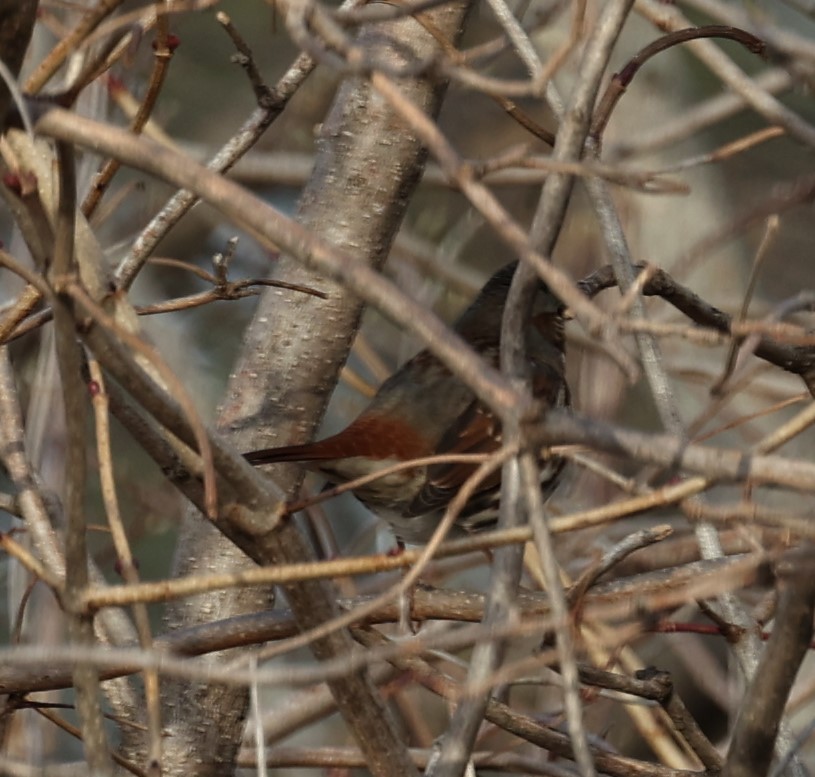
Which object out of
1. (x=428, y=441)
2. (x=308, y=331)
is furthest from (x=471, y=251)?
(x=308, y=331)

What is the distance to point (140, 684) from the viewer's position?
2246 mm

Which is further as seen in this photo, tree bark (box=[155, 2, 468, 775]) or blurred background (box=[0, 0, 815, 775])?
blurred background (box=[0, 0, 815, 775])

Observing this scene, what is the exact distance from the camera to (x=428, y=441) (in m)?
3.15

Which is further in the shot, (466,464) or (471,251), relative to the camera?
(471,251)

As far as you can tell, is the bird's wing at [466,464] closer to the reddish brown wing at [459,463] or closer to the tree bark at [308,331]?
the reddish brown wing at [459,463]

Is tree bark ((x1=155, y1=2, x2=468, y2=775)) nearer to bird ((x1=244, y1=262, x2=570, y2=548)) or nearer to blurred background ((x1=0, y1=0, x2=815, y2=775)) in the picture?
bird ((x1=244, y1=262, x2=570, y2=548))

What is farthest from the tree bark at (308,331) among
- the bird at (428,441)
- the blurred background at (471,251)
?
the blurred background at (471,251)

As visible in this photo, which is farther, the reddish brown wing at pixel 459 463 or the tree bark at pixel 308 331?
the reddish brown wing at pixel 459 463

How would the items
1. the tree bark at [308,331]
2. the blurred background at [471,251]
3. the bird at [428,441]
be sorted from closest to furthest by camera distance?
1. the tree bark at [308,331]
2. the bird at [428,441]
3. the blurred background at [471,251]

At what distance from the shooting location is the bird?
295 cm

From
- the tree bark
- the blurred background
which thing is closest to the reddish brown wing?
the blurred background

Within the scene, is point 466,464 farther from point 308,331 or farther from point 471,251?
point 471,251

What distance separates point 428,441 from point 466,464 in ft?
0.55

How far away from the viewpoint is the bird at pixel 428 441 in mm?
2953
